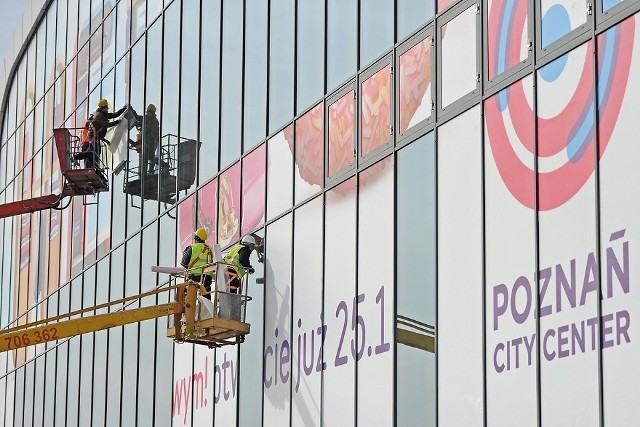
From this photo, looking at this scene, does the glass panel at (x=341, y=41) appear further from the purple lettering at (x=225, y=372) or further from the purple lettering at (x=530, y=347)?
the purple lettering at (x=530, y=347)

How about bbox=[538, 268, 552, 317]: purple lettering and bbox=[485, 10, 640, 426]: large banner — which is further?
bbox=[538, 268, 552, 317]: purple lettering

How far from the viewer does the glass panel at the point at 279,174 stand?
26.3 meters

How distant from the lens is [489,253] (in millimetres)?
18953

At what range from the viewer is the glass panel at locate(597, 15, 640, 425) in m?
16.1

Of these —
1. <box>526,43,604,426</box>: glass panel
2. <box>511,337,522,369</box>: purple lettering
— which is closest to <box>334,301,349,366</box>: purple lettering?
<box>511,337,522,369</box>: purple lettering

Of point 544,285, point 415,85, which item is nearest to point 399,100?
point 415,85

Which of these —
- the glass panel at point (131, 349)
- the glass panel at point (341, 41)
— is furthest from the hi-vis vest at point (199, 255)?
the glass panel at point (131, 349)

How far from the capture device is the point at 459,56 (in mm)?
20688

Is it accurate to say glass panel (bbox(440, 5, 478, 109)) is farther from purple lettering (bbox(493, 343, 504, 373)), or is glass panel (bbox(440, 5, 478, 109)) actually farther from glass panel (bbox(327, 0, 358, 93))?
purple lettering (bbox(493, 343, 504, 373))

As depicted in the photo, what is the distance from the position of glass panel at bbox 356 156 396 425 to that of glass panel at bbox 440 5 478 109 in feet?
6.67

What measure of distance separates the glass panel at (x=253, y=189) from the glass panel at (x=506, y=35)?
850 centimetres

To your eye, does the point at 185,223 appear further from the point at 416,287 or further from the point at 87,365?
the point at 416,287

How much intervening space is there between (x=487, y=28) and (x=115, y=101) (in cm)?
1951

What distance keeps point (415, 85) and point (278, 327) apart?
6104 mm
